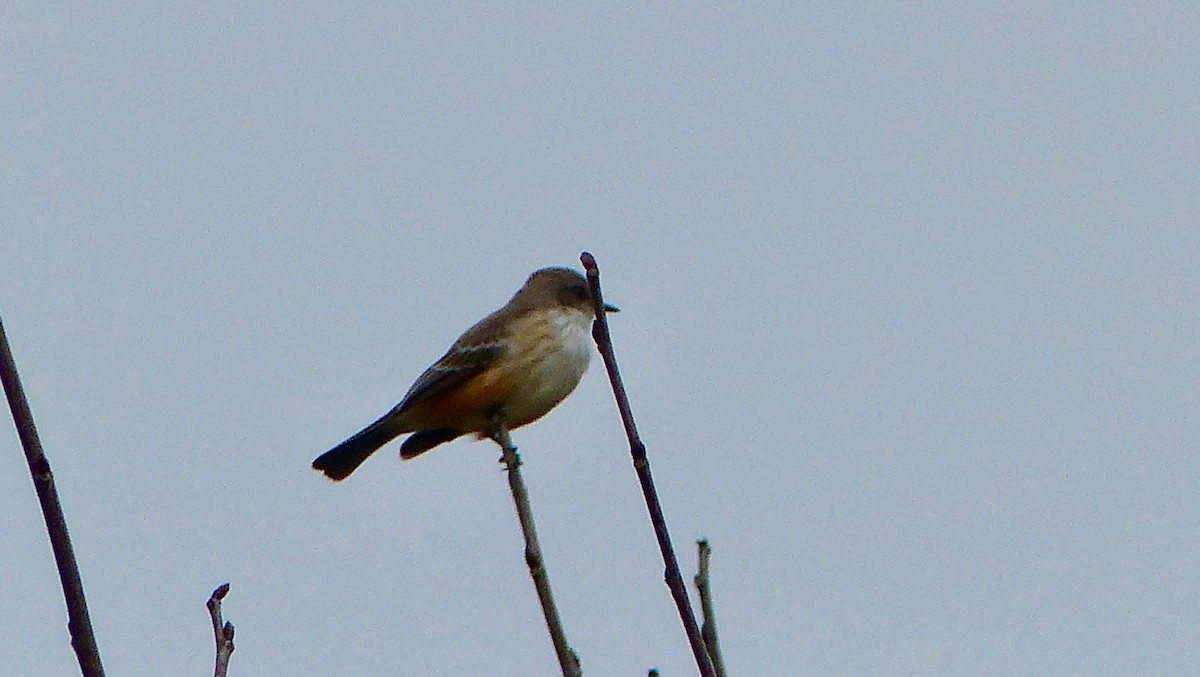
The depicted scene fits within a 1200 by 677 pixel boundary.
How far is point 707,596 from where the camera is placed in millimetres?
3582

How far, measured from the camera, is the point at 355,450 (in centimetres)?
901

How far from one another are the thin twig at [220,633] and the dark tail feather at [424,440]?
535 centimetres

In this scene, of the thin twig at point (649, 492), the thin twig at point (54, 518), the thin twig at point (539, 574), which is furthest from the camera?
the thin twig at point (539, 574)

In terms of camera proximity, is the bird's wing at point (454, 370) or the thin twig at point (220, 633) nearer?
the thin twig at point (220, 633)

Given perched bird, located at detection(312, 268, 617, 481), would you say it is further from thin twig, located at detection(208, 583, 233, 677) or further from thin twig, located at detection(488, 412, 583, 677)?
thin twig, located at detection(208, 583, 233, 677)

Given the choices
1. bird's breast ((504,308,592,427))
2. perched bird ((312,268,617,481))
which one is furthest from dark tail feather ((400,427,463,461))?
bird's breast ((504,308,592,427))

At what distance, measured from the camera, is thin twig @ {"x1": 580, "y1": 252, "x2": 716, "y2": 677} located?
10.0 ft

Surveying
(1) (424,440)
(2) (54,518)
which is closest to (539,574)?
(2) (54,518)

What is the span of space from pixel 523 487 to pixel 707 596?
0.72m

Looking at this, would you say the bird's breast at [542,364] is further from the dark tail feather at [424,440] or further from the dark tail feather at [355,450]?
the dark tail feather at [355,450]

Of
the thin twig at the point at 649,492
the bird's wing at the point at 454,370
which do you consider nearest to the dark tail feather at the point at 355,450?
the bird's wing at the point at 454,370

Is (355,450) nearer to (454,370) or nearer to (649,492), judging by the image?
(454,370)

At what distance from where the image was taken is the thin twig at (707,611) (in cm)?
340

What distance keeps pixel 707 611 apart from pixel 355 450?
224 inches
